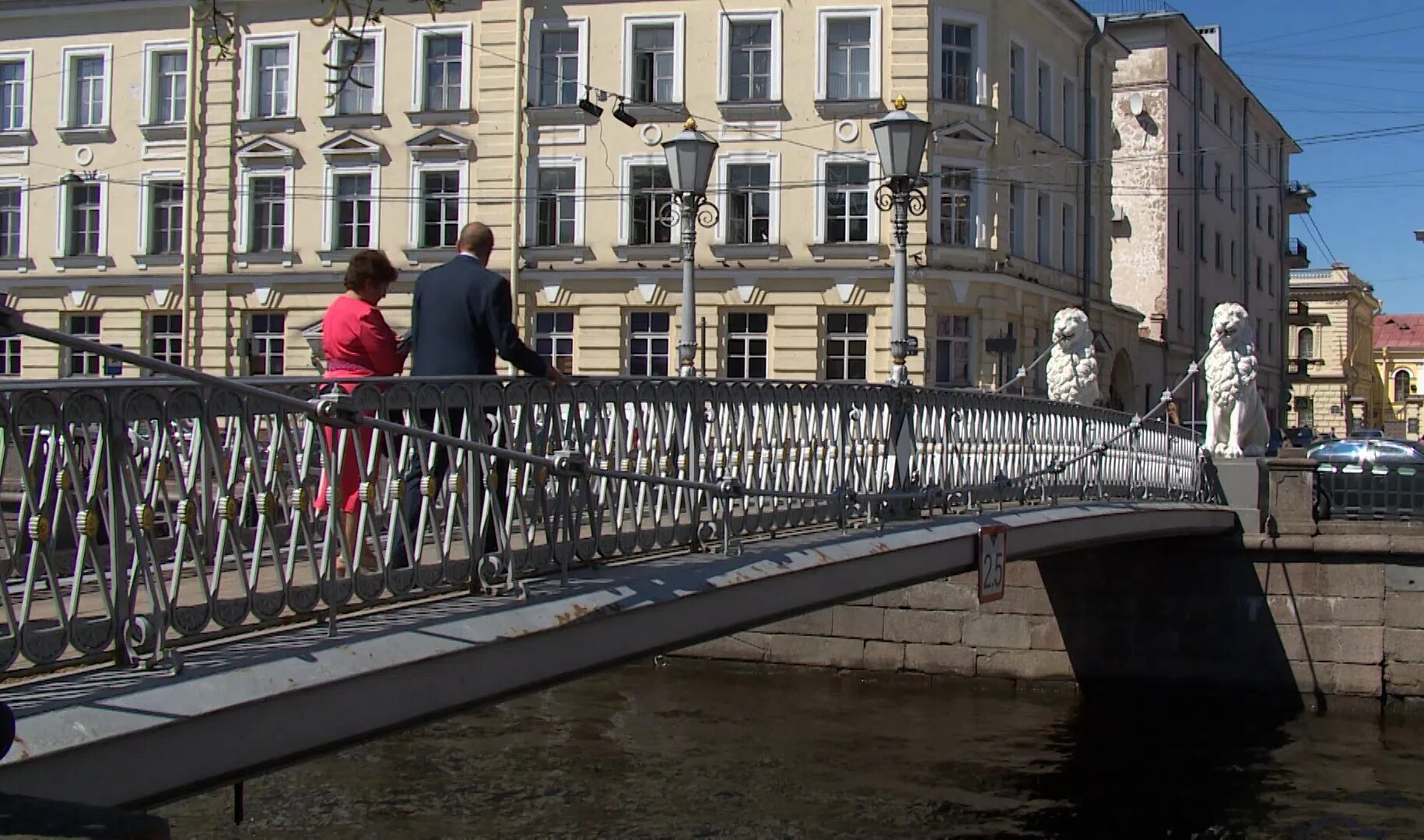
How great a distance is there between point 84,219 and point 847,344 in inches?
544

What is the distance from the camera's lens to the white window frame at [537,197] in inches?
1070

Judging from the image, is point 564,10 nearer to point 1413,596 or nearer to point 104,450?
point 1413,596

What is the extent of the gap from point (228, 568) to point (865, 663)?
13.5 m

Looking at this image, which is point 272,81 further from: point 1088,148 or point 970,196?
point 1088,148

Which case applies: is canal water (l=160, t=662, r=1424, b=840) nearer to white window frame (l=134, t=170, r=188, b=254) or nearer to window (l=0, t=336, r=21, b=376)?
white window frame (l=134, t=170, r=188, b=254)

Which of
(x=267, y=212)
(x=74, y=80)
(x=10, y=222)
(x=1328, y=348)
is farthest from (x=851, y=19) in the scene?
(x=1328, y=348)

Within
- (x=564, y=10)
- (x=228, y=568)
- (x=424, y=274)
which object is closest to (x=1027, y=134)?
(x=564, y=10)

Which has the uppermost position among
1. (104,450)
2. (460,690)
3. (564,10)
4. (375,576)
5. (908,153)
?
(564,10)

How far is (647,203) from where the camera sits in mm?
27094

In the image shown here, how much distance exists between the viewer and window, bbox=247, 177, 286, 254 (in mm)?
28281

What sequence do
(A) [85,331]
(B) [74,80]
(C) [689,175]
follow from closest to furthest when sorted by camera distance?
(C) [689,175] → (B) [74,80] → (A) [85,331]

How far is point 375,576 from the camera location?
514 cm

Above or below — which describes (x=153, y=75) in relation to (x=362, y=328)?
above

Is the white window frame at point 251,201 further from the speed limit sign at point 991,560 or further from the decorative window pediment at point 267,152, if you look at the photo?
the speed limit sign at point 991,560
